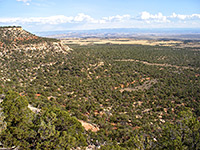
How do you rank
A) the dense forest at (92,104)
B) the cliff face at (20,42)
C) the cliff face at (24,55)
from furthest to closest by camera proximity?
the cliff face at (20,42) → the cliff face at (24,55) → the dense forest at (92,104)

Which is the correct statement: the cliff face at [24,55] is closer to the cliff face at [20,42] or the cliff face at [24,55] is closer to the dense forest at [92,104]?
the cliff face at [20,42]

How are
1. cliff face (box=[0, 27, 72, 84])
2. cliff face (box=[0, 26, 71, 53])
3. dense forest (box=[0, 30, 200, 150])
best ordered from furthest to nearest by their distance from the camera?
cliff face (box=[0, 26, 71, 53]) → cliff face (box=[0, 27, 72, 84]) → dense forest (box=[0, 30, 200, 150])

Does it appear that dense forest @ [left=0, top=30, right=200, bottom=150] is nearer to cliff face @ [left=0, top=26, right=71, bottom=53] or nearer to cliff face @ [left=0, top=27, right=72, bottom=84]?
cliff face @ [left=0, top=27, right=72, bottom=84]

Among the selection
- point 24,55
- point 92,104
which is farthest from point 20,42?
point 92,104

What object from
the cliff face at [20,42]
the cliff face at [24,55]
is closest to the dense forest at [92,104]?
the cliff face at [24,55]

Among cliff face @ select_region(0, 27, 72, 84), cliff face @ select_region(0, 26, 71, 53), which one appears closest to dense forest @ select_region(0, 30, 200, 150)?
cliff face @ select_region(0, 27, 72, 84)

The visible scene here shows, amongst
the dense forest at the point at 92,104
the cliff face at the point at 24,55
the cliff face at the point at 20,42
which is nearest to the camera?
the dense forest at the point at 92,104

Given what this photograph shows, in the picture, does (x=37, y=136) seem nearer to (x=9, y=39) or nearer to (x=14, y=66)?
(x=14, y=66)

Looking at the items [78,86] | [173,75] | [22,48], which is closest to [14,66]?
[22,48]
